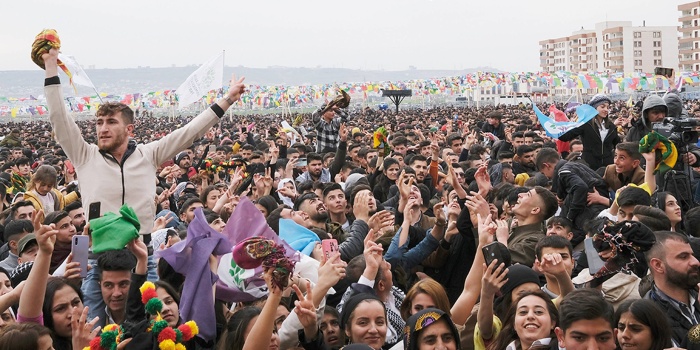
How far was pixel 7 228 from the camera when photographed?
22.9 feet

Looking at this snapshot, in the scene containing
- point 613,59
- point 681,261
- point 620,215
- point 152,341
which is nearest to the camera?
point 152,341

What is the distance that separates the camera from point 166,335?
3.71 meters

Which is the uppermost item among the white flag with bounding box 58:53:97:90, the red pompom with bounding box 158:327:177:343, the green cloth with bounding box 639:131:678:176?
the white flag with bounding box 58:53:97:90

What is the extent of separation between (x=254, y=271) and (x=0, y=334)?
1368mm

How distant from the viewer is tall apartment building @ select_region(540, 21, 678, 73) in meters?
126

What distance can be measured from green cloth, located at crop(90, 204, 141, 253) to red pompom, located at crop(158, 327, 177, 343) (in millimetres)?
777

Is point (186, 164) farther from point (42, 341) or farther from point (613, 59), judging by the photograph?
point (613, 59)

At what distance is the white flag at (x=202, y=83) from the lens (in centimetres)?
1013

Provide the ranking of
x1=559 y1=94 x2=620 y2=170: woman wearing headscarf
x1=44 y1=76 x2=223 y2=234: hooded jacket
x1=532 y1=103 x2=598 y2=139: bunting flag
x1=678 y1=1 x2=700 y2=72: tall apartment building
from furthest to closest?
1. x1=678 y1=1 x2=700 y2=72: tall apartment building
2. x1=559 y1=94 x2=620 y2=170: woman wearing headscarf
3. x1=532 y1=103 x2=598 y2=139: bunting flag
4. x1=44 y1=76 x2=223 y2=234: hooded jacket

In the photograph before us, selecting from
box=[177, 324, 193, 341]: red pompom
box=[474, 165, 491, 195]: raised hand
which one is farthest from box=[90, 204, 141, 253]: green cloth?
box=[474, 165, 491, 195]: raised hand

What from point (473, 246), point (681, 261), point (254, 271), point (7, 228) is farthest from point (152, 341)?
point (7, 228)

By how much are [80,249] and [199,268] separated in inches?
25.2

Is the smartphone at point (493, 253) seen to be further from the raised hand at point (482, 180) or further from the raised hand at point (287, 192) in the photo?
the raised hand at point (287, 192)

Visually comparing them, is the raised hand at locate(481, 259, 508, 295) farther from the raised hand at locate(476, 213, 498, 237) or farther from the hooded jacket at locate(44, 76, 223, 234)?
the hooded jacket at locate(44, 76, 223, 234)
